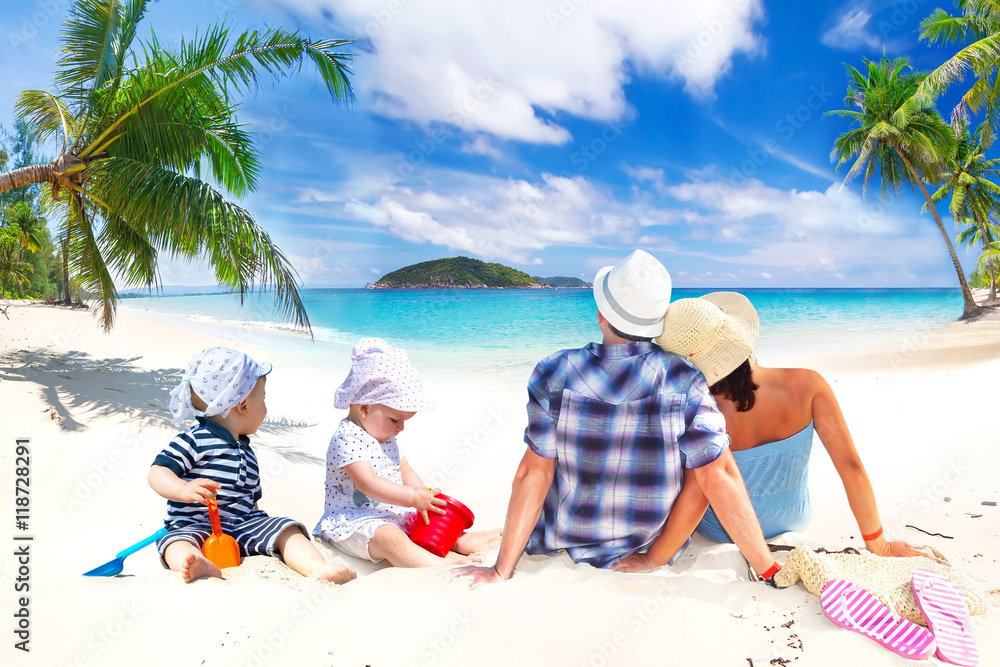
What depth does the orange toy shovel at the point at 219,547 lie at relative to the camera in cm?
257

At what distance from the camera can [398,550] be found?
266 cm

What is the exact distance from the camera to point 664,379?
2.13 meters

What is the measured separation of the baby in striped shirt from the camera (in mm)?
2531

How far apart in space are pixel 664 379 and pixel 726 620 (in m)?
0.86

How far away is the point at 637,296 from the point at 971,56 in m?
18.7

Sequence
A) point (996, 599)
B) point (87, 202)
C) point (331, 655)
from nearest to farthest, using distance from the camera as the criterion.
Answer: point (331, 655) < point (996, 599) < point (87, 202)

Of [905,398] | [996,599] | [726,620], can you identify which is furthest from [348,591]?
[905,398]

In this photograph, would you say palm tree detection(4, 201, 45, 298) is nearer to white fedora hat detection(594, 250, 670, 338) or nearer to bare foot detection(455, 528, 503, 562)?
bare foot detection(455, 528, 503, 562)

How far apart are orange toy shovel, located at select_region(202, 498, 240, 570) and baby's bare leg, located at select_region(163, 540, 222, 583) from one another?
0.05 metres

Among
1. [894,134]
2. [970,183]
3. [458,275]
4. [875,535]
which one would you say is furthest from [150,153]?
[458,275]

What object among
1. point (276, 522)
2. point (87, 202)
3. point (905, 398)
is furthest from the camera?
point (87, 202)

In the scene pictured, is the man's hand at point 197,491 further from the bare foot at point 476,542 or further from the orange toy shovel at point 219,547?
the bare foot at point 476,542

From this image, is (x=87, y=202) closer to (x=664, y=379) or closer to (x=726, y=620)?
(x=664, y=379)

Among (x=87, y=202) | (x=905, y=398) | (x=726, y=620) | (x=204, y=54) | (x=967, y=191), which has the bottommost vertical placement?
(x=726, y=620)
